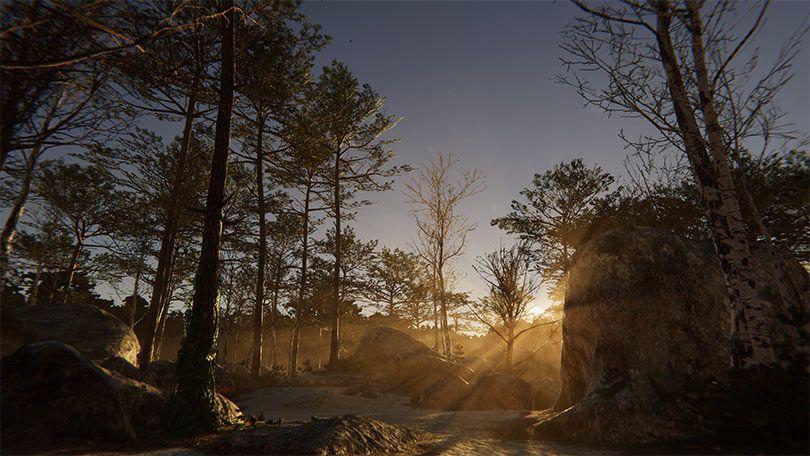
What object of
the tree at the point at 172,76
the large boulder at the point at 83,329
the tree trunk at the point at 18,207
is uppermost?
the tree at the point at 172,76

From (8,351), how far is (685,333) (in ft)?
34.6

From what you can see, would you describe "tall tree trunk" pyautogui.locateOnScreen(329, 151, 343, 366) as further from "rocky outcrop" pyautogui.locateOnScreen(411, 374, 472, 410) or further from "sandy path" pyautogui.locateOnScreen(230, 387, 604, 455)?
"rocky outcrop" pyautogui.locateOnScreen(411, 374, 472, 410)

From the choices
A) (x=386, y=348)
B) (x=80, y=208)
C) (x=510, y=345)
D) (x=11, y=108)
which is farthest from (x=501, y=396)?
(x=80, y=208)

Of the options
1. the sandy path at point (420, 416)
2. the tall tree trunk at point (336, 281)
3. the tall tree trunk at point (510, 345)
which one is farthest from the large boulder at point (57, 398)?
the tall tree trunk at point (336, 281)

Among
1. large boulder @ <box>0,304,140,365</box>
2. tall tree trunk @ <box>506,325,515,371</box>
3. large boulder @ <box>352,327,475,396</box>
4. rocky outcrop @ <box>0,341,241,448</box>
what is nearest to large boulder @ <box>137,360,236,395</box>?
large boulder @ <box>0,304,140,365</box>

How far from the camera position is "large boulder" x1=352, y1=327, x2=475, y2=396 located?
48.0ft

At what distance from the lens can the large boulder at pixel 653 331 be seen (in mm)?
5145

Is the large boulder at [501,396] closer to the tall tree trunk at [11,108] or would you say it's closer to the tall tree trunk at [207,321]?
the tall tree trunk at [207,321]

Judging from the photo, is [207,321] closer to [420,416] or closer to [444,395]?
[420,416]

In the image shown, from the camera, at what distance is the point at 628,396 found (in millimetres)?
5398

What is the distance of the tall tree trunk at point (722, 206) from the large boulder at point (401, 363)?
9.39 meters

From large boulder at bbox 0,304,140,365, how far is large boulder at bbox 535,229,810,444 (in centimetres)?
1440

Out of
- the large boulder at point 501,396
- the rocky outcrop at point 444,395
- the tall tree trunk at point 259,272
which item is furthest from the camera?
the tall tree trunk at point 259,272

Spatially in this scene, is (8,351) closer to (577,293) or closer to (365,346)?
(577,293)
